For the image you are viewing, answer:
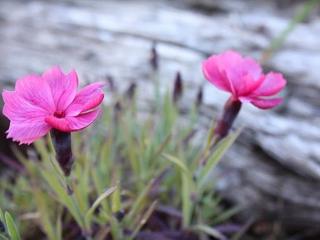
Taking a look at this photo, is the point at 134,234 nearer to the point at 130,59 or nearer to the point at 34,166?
the point at 34,166

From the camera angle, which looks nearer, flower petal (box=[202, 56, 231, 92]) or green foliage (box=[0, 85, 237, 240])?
flower petal (box=[202, 56, 231, 92])

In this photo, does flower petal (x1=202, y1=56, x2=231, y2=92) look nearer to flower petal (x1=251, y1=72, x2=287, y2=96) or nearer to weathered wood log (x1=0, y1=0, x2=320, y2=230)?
flower petal (x1=251, y1=72, x2=287, y2=96)

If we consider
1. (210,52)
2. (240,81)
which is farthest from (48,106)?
(210,52)

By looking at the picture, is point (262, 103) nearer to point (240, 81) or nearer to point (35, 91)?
point (240, 81)

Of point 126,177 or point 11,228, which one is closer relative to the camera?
point 11,228

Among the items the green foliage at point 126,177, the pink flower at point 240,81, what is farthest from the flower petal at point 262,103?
the green foliage at point 126,177

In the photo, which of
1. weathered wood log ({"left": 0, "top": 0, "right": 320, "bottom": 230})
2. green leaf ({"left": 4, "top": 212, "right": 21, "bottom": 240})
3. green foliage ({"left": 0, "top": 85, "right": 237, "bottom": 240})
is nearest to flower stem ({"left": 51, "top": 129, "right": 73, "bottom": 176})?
green leaf ({"left": 4, "top": 212, "right": 21, "bottom": 240})
